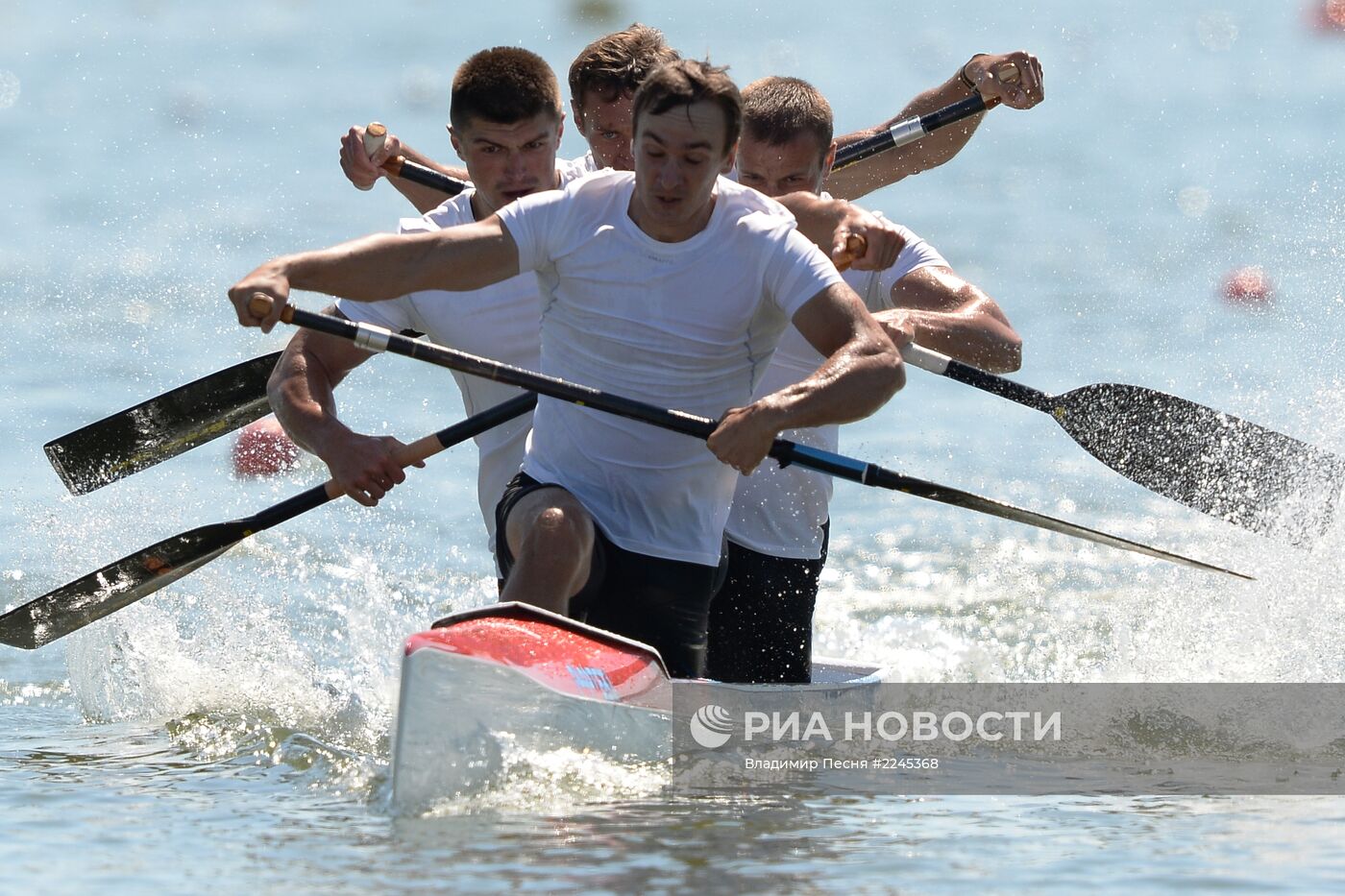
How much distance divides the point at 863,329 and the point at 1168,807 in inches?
49.4

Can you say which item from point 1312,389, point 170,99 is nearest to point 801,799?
point 1312,389

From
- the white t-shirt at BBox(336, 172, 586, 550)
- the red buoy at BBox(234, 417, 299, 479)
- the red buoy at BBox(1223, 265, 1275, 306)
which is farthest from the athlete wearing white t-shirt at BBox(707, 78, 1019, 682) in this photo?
the red buoy at BBox(1223, 265, 1275, 306)

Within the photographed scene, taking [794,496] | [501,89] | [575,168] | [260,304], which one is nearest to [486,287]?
[501,89]

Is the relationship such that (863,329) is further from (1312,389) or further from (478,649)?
(1312,389)

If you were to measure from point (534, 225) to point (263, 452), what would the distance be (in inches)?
220

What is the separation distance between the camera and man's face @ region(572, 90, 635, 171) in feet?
17.2

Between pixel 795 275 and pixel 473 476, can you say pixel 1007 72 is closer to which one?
pixel 795 275

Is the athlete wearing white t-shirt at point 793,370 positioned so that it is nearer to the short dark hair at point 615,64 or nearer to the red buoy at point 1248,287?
the short dark hair at point 615,64

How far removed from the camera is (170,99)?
59.8 feet

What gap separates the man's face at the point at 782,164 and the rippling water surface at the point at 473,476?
66.3 inches

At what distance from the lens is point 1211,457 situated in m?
5.62

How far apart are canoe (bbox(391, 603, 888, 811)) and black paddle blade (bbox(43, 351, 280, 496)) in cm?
182

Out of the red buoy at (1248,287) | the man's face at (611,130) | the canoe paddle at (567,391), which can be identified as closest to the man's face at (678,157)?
the canoe paddle at (567,391)

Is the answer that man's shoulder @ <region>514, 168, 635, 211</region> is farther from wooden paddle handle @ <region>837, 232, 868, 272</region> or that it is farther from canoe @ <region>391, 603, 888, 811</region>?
canoe @ <region>391, 603, 888, 811</region>
